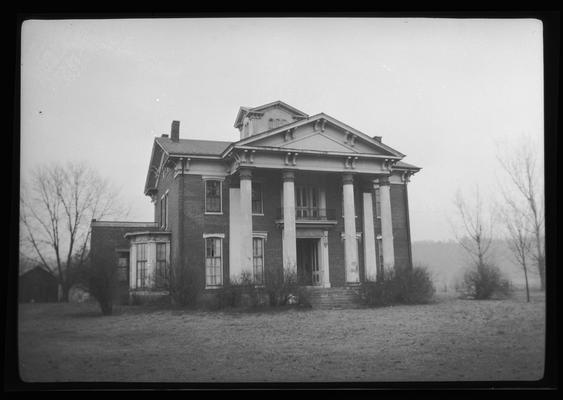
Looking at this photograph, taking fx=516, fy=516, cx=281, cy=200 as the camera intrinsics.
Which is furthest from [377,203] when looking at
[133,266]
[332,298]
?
[133,266]

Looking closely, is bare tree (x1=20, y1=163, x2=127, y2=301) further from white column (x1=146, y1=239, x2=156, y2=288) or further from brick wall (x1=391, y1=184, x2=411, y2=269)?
brick wall (x1=391, y1=184, x2=411, y2=269)

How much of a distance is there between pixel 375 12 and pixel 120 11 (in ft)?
12.4

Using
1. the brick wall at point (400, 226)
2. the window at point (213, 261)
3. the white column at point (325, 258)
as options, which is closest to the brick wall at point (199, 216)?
the window at point (213, 261)

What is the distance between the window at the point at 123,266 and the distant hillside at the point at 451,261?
676 cm

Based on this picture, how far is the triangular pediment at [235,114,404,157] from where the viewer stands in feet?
43.9

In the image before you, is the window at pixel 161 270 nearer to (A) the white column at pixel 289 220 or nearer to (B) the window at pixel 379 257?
(A) the white column at pixel 289 220

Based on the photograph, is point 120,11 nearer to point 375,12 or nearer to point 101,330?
point 375,12

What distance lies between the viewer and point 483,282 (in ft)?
39.5

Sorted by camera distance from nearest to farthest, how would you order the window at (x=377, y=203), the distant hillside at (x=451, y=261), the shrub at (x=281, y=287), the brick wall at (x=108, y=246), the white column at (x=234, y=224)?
the brick wall at (x=108, y=246)
the distant hillside at (x=451, y=261)
the shrub at (x=281, y=287)
the white column at (x=234, y=224)
the window at (x=377, y=203)

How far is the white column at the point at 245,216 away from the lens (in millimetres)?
13760

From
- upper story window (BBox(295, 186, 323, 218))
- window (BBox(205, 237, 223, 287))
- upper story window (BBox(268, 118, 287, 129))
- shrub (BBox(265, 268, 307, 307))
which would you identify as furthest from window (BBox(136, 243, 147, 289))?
upper story window (BBox(295, 186, 323, 218))

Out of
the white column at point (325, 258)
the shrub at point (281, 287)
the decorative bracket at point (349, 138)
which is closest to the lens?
the shrub at point (281, 287)
